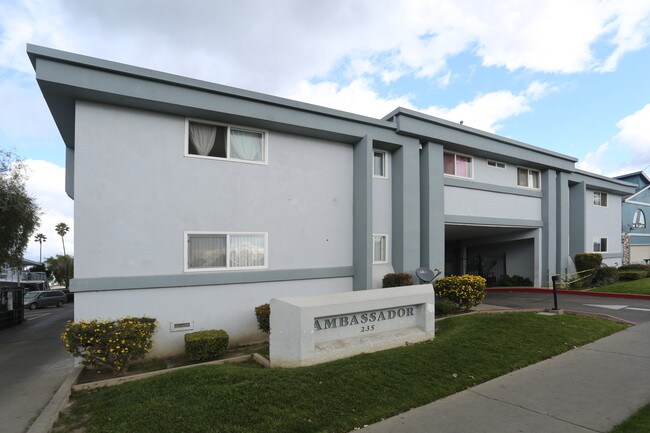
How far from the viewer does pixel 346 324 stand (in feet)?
22.1

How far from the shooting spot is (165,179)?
8.74 metres

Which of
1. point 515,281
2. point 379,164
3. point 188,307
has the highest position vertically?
point 379,164

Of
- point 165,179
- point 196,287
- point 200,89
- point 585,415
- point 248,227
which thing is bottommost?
point 585,415

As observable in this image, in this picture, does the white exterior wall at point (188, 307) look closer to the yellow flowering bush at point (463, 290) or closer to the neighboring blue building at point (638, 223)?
the yellow flowering bush at point (463, 290)

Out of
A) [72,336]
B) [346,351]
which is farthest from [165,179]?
[346,351]

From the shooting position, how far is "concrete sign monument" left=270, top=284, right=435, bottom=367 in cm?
609

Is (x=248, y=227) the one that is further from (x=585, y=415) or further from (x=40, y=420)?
(x=585, y=415)

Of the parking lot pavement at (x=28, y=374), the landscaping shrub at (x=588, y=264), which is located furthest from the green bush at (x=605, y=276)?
the parking lot pavement at (x=28, y=374)

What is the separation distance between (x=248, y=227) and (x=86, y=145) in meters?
4.19

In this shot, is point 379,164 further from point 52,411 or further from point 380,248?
point 52,411

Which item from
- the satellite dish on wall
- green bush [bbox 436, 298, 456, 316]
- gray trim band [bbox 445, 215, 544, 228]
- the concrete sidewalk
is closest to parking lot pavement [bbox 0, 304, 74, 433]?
the concrete sidewalk

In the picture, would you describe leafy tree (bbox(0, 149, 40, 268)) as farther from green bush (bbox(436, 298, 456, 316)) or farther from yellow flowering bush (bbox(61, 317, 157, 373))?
green bush (bbox(436, 298, 456, 316))

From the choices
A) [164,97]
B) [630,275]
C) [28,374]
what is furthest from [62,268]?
[630,275]

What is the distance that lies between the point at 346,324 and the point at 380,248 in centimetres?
550
